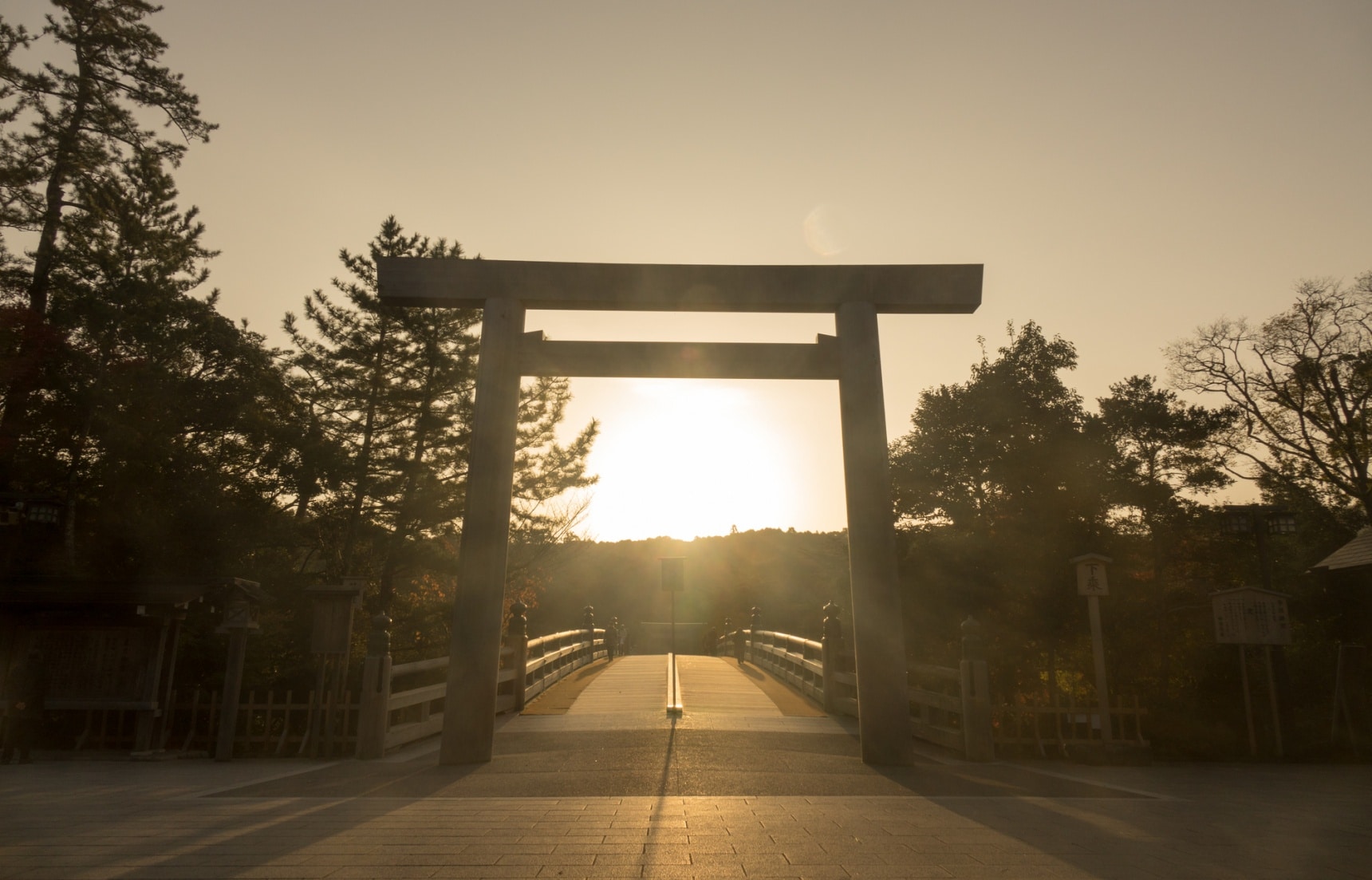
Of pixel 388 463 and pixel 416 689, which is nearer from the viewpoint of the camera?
pixel 416 689

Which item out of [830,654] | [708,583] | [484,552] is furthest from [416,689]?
[708,583]

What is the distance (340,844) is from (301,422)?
59.6 feet

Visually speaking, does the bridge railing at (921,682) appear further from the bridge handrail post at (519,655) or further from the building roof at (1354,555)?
the building roof at (1354,555)

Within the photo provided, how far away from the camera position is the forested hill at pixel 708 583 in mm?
44875

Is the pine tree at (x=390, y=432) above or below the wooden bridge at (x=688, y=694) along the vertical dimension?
above

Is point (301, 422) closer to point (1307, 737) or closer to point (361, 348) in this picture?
point (361, 348)

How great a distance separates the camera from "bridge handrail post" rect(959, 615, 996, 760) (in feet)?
29.1

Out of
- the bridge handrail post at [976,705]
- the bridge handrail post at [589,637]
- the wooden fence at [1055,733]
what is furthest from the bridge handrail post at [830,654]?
the bridge handrail post at [589,637]

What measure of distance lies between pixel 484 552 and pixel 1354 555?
62.2ft

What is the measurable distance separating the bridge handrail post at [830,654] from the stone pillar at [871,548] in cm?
496

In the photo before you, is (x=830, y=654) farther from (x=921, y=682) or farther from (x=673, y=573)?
(x=921, y=682)

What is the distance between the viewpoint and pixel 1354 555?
1712 centimetres

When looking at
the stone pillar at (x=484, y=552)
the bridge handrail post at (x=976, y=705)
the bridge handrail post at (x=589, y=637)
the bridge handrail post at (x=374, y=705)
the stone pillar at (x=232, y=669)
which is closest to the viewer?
the stone pillar at (x=484, y=552)

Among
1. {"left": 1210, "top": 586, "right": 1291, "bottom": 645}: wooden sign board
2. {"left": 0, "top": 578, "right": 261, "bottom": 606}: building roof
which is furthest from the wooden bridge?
{"left": 1210, "top": 586, "right": 1291, "bottom": 645}: wooden sign board
